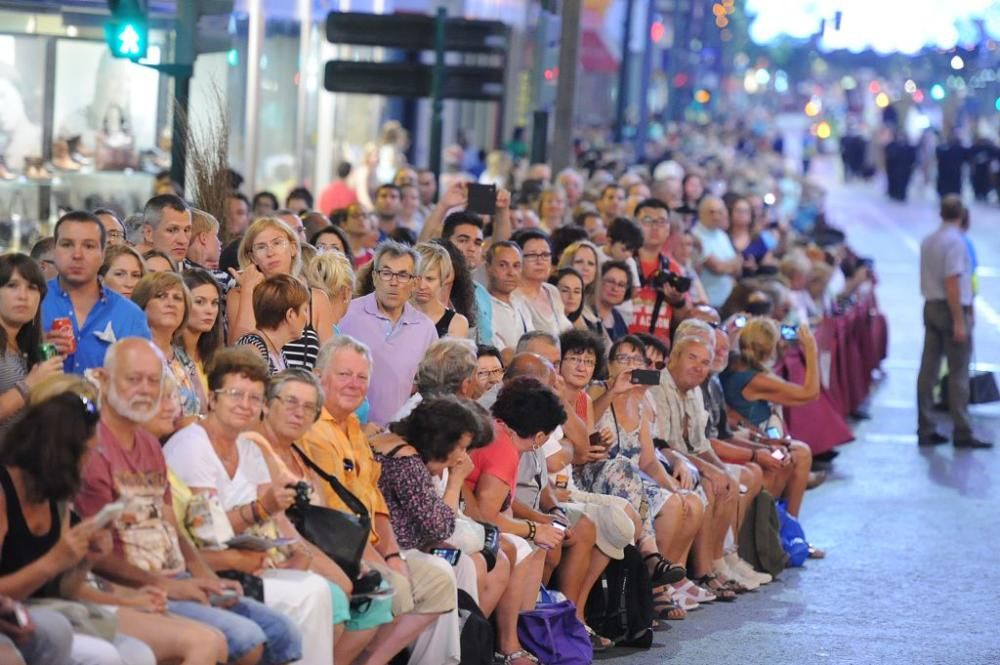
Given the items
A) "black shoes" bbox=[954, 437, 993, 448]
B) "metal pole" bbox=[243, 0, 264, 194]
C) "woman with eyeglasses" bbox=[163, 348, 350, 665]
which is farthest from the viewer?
"metal pole" bbox=[243, 0, 264, 194]

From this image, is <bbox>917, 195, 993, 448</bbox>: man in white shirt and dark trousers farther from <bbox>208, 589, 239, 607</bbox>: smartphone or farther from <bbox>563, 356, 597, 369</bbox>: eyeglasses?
<bbox>208, 589, 239, 607</bbox>: smartphone

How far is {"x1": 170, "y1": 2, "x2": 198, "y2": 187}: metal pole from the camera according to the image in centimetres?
1310

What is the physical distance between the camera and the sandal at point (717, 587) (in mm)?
11898

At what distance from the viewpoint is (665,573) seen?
429 inches

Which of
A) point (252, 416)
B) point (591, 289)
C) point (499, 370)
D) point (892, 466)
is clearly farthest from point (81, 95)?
point (252, 416)

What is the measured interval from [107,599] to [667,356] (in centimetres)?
659

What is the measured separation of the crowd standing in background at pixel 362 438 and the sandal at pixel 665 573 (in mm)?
24

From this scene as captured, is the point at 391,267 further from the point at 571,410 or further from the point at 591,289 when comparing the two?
the point at 591,289

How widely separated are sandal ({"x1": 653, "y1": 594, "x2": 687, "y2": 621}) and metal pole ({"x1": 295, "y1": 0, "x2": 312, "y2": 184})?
50.0 feet

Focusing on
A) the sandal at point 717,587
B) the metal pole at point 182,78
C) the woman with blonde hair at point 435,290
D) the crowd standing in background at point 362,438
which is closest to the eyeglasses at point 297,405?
the crowd standing in background at point 362,438

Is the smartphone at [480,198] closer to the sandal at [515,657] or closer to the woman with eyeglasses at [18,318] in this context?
the sandal at [515,657]

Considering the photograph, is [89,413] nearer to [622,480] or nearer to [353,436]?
[353,436]

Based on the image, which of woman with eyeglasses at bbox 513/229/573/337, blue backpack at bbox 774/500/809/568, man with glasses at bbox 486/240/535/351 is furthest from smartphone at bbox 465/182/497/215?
blue backpack at bbox 774/500/809/568

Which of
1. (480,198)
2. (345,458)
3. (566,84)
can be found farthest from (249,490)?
(566,84)
